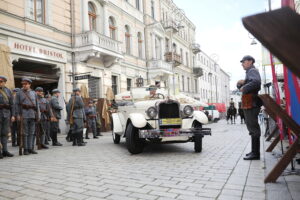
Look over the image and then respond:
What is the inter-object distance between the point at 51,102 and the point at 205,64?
4469cm

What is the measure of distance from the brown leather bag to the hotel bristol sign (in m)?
10.1

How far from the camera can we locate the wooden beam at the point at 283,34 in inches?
37.0

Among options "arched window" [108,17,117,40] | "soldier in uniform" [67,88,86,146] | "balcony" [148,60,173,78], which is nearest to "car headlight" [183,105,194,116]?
"soldier in uniform" [67,88,86,146]

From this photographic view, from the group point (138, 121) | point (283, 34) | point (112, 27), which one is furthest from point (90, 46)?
point (283, 34)

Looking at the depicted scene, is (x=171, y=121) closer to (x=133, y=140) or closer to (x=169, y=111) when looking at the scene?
(x=169, y=111)

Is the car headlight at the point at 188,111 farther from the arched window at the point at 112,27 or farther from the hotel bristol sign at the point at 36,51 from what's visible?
the arched window at the point at 112,27

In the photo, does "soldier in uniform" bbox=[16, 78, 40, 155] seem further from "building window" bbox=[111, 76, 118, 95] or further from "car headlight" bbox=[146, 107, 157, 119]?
"building window" bbox=[111, 76, 118, 95]

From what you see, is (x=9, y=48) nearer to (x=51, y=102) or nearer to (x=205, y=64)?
(x=51, y=102)

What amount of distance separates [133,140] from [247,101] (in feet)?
8.78

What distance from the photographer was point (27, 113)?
682 cm

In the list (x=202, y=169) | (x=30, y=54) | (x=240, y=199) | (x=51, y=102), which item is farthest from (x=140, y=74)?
(x=240, y=199)

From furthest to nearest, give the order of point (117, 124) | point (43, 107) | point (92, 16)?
point (92, 16)
point (43, 107)
point (117, 124)

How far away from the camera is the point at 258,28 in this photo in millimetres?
1024

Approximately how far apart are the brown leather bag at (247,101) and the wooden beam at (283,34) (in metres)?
3.97
